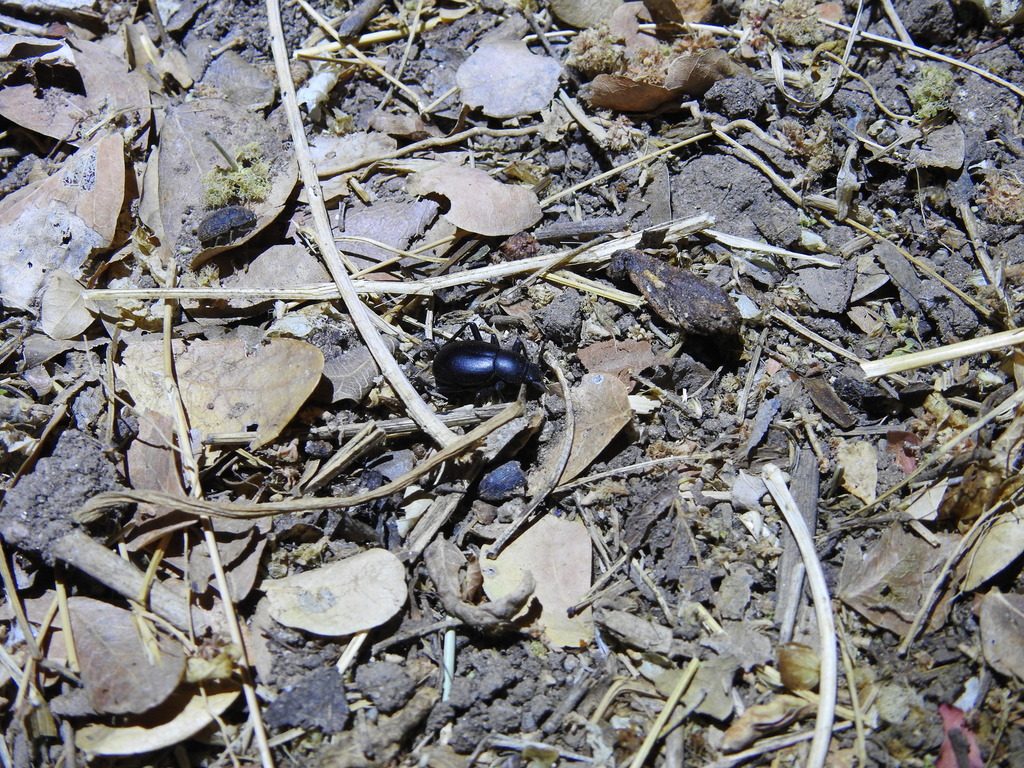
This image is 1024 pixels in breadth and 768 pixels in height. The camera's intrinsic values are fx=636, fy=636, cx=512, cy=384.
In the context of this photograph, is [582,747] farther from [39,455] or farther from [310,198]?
[310,198]

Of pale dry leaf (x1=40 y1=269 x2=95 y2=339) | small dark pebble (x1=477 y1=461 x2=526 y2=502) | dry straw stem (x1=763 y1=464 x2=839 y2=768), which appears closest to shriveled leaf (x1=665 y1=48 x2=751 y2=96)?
dry straw stem (x1=763 y1=464 x2=839 y2=768)

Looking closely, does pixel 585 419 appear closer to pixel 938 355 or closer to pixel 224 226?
pixel 938 355

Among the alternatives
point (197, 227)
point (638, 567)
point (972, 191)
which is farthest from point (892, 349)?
point (197, 227)

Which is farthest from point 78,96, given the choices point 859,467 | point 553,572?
point 859,467

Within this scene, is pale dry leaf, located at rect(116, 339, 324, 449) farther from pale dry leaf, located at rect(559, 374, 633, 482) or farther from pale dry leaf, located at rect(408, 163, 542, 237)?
pale dry leaf, located at rect(559, 374, 633, 482)

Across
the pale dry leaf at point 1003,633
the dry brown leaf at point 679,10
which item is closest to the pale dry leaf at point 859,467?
the pale dry leaf at point 1003,633
